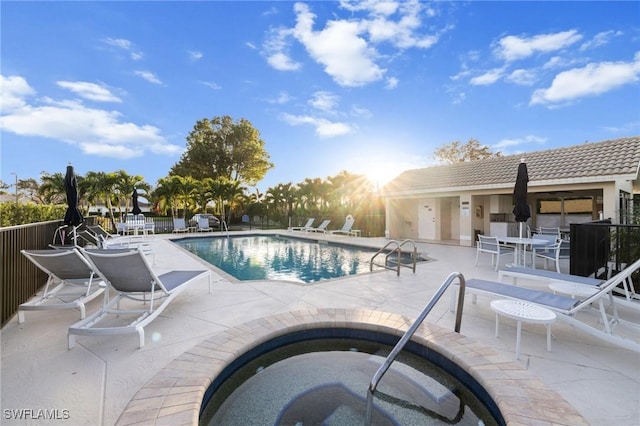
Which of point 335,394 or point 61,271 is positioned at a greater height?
point 61,271

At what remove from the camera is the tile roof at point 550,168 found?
9.43 meters

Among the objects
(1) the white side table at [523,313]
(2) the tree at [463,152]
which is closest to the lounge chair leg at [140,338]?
(1) the white side table at [523,313]

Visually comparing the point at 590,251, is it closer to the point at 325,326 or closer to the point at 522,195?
the point at 522,195

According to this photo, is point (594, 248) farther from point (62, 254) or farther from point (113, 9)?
point (113, 9)

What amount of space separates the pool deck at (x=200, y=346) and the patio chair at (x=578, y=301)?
0.26 m

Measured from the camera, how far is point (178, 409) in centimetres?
197

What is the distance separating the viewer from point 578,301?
3.51m

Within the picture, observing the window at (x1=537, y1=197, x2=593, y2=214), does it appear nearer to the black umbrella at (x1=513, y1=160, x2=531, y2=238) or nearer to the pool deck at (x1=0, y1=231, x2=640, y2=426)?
the black umbrella at (x1=513, y1=160, x2=531, y2=238)

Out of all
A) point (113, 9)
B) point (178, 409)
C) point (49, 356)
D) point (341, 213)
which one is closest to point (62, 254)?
point (49, 356)

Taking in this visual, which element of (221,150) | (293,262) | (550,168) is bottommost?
(293,262)

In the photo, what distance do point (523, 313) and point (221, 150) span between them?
32.4 meters

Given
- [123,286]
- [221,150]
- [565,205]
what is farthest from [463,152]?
[123,286]

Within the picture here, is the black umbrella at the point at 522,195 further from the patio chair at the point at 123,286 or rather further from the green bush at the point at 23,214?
the green bush at the point at 23,214

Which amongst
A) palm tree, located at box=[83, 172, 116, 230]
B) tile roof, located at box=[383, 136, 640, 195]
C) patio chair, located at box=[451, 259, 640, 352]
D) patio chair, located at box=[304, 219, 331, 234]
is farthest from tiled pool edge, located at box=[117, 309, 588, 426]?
palm tree, located at box=[83, 172, 116, 230]
